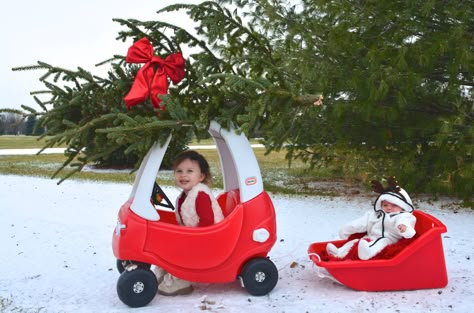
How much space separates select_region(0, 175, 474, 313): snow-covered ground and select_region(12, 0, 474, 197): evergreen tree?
836 millimetres

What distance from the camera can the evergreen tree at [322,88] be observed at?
11.3 ft

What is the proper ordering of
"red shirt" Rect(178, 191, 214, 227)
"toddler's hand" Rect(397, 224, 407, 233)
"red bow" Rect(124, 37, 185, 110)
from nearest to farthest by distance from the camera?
1. "red bow" Rect(124, 37, 185, 110)
2. "red shirt" Rect(178, 191, 214, 227)
3. "toddler's hand" Rect(397, 224, 407, 233)

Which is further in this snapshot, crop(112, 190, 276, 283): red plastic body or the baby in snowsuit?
the baby in snowsuit

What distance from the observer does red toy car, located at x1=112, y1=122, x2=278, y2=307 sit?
132 inches

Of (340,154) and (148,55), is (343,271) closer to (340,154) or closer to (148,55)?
(148,55)

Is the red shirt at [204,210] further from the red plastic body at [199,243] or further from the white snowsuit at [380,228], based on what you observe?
the white snowsuit at [380,228]

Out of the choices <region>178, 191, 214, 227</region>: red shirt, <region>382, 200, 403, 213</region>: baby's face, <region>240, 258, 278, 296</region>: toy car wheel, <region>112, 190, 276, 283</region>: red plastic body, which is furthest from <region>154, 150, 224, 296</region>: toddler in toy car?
<region>382, 200, 403, 213</region>: baby's face

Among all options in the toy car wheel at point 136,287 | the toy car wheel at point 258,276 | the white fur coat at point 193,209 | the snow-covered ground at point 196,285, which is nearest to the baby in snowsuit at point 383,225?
the snow-covered ground at point 196,285

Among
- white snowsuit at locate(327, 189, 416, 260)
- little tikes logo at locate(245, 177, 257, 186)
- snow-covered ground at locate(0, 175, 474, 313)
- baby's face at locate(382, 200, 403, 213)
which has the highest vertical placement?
little tikes logo at locate(245, 177, 257, 186)

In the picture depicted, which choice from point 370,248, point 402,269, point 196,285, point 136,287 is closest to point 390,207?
point 370,248

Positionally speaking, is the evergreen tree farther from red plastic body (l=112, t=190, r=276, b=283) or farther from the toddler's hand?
the toddler's hand

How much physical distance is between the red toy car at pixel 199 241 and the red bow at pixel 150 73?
0.32 meters

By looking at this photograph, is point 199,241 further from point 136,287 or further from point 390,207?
point 390,207

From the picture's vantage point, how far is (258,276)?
3525 mm
